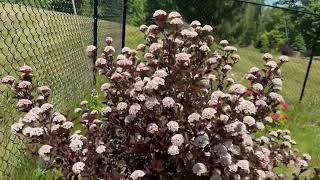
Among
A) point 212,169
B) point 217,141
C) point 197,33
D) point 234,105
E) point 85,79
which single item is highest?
point 197,33

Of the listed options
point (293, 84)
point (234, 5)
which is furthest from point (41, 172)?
point (234, 5)

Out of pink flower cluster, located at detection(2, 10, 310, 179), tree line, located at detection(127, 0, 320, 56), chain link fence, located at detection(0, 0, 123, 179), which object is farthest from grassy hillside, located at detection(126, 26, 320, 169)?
pink flower cluster, located at detection(2, 10, 310, 179)

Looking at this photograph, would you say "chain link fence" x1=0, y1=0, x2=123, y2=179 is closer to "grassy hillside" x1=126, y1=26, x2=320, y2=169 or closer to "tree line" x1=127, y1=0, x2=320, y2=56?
"tree line" x1=127, y1=0, x2=320, y2=56

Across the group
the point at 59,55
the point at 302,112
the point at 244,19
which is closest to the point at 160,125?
the point at 59,55

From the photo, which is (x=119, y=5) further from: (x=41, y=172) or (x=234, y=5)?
(x=234, y=5)

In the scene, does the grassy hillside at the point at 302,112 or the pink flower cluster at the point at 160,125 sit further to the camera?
the grassy hillside at the point at 302,112

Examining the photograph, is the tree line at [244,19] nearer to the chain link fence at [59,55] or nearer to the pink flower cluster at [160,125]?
the chain link fence at [59,55]

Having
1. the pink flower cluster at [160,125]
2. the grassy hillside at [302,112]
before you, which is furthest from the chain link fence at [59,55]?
the grassy hillside at [302,112]

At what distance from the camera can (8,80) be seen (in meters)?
2.88

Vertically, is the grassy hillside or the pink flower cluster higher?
the pink flower cluster

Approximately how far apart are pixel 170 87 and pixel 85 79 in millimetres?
3722

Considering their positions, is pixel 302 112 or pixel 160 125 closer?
pixel 160 125

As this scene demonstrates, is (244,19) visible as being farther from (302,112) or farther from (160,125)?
(160,125)

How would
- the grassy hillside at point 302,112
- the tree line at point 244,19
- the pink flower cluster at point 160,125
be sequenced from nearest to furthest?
the pink flower cluster at point 160,125 < the grassy hillside at point 302,112 < the tree line at point 244,19
